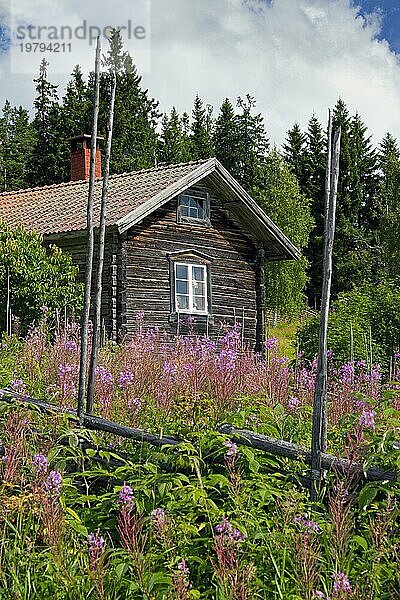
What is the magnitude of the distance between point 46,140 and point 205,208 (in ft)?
95.3

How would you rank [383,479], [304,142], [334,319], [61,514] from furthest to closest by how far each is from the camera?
[304,142]
[334,319]
[383,479]
[61,514]

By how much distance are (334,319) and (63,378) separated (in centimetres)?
819

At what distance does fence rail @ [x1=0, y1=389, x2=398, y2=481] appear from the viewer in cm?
361

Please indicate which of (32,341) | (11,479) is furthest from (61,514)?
(32,341)

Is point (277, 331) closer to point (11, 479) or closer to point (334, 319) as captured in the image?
point (334, 319)

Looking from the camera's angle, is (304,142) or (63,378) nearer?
(63,378)

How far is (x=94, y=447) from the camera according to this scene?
4.52 m

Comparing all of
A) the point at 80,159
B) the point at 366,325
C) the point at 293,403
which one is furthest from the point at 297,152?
the point at 293,403

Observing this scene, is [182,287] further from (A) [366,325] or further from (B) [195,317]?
(A) [366,325]

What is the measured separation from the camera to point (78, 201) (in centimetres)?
1945

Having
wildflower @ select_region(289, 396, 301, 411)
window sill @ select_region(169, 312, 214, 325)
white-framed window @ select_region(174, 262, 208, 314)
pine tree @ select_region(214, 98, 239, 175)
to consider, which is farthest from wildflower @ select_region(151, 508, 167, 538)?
pine tree @ select_region(214, 98, 239, 175)

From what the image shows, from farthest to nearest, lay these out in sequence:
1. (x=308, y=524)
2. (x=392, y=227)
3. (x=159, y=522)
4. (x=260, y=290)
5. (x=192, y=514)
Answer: (x=392, y=227)
(x=260, y=290)
(x=192, y=514)
(x=308, y=524)
(x=159, y=522)

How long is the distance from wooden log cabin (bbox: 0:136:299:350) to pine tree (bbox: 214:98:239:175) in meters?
30.9

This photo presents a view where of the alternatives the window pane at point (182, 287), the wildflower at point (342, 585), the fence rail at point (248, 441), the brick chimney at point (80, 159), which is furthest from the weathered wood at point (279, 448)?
the brick chimney at point (80, 159)
